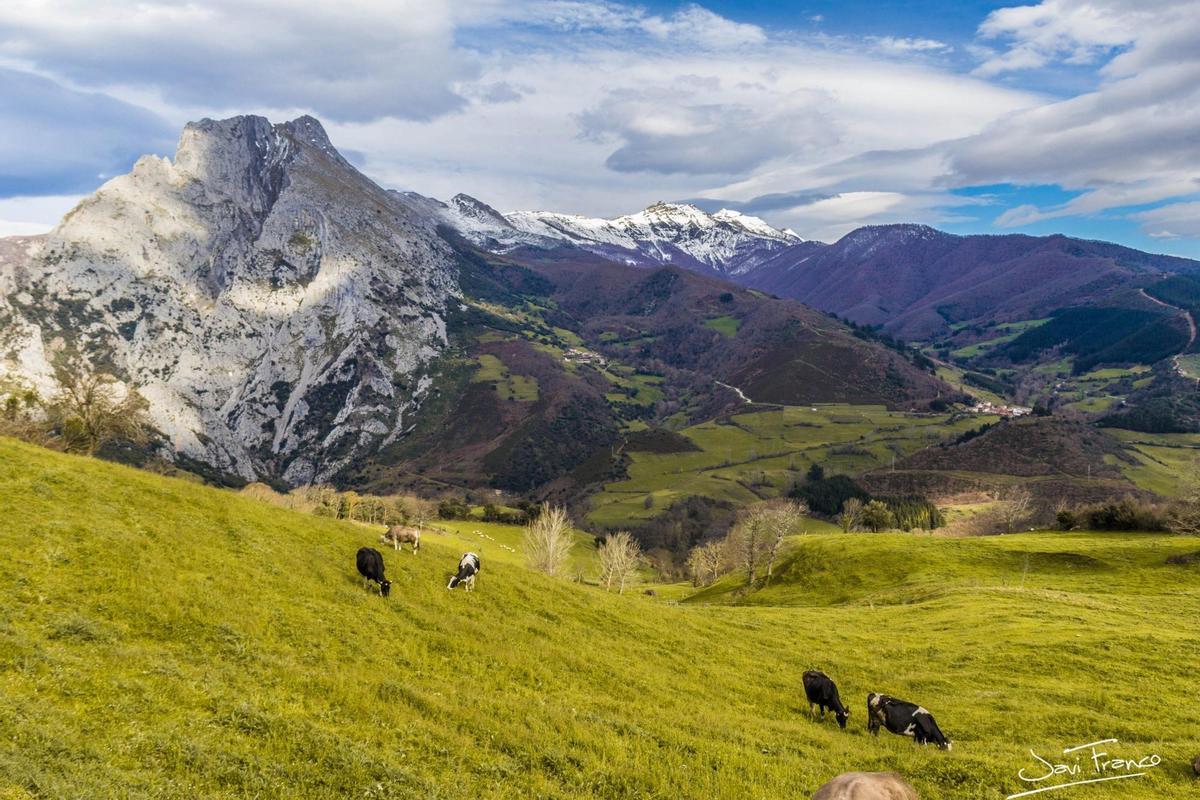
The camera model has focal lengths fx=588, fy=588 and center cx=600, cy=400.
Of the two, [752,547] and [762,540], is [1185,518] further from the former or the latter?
[752,547]

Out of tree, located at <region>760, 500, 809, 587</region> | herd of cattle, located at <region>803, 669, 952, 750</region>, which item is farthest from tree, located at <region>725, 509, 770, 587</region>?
herd of cattle, located at <region>803, 669, 952, 750</region>

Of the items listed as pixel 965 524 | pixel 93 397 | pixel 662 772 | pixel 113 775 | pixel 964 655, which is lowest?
pixel 965 524

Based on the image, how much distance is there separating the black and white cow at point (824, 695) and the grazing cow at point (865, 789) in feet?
37.8

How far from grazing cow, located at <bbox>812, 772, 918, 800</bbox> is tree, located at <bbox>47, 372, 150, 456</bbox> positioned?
5147cm

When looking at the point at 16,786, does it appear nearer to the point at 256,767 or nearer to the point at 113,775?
the point at 113,775

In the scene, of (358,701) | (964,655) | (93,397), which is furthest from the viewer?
(93,397)

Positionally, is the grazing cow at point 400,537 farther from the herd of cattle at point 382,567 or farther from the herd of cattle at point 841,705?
the herd of cattle at point 841,705

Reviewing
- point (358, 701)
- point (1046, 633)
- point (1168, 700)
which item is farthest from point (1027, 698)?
point (358, 701)

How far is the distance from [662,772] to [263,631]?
14330 millimetres

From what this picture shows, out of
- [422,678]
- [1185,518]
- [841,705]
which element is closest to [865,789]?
[841,705]

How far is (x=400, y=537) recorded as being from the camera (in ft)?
113

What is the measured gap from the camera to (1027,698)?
27.0 m
